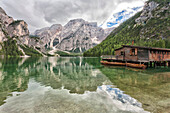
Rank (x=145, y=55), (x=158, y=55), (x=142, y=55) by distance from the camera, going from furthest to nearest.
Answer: (x=158, y=55) → (x=142, y=55) → (x=145, y=55)

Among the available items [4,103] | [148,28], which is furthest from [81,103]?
[148,28]

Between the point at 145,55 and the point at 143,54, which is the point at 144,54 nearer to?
the point at 143,54

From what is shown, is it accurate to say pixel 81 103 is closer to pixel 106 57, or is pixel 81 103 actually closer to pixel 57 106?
pixel 57 106

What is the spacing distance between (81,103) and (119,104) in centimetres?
341

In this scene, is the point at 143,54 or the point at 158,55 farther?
the point at 158,55

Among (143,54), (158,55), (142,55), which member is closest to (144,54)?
(143,54)

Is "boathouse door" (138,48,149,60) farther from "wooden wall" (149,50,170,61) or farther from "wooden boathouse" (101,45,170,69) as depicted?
"wooden wall" (149,50,170,61)

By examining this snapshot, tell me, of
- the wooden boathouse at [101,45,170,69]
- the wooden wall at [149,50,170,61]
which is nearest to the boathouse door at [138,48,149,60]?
the wooden boathouse at [101,45,170,69]

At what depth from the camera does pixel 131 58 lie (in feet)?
122

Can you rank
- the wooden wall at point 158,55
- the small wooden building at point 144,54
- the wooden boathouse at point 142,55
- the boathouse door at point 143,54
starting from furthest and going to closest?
the wooden wall at point 158,55 < the boathouse door at point 143,54 < the small wooden building at point 144,54 < the wooden boathouse at point 142,55

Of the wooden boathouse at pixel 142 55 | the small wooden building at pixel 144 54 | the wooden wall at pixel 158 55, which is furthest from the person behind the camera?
the wooden wall at pixel 158 55

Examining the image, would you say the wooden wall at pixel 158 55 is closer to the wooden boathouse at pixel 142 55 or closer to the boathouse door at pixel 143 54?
the wooden boathouse at pixel 142 55

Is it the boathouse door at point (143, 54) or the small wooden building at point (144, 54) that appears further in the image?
the boathouse door at point (143, 54)

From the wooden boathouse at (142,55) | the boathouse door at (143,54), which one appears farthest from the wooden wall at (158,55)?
the boathouse door at (143,54)
